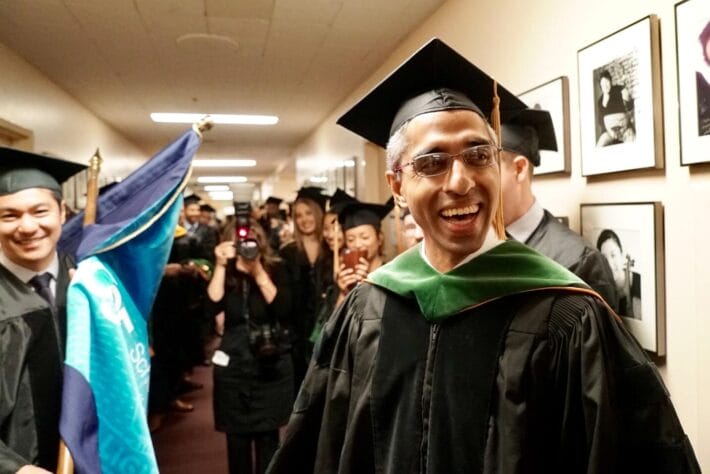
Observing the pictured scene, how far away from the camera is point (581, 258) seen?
1729mm

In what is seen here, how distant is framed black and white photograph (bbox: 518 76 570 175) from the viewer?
84.5 inches

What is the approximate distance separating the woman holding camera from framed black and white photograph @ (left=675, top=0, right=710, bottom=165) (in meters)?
1.72

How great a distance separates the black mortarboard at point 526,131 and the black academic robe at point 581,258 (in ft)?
1.05

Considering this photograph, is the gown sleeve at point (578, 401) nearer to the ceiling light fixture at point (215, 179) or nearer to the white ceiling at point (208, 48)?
the white ceiling at point (208, 48)

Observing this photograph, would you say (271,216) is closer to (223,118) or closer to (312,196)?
(223,118)

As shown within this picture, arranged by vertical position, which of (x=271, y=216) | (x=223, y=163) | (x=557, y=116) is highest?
(x=223, y=163)

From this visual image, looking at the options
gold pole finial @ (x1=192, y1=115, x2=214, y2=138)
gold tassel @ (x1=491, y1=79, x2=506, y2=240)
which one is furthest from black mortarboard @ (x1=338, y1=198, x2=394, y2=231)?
gold tassel @ (x1=491, y1=79, x2=506, y2=240)

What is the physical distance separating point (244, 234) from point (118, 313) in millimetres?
835

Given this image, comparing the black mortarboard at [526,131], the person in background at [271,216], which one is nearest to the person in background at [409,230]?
the black mortarboard at [526,131]

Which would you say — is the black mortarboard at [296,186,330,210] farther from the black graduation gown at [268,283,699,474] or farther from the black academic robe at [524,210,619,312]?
the black graduation gown at [268,283,699,474]

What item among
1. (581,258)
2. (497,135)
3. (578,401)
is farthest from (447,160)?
(581,258)

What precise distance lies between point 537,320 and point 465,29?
265cm

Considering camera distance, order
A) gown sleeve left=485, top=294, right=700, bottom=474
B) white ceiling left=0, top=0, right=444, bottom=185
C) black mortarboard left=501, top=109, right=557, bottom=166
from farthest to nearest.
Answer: white ceiling left=0, top=0, right=444, bottom=185, black mortarboard left=501, top=109, right=557, bottom=166, gown sleeve left=485, top=294, right=700, bottom=474

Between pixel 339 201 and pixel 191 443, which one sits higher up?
pixel 339 201
